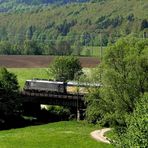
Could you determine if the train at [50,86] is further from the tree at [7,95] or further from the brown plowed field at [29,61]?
the brown plowed field at [29,61]

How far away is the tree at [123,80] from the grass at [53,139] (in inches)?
217

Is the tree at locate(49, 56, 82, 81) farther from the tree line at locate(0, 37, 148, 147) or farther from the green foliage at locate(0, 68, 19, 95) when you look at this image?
the tree line at locate(0, 37, 148, 147)

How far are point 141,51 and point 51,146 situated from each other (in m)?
20.8

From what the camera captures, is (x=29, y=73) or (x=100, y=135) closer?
(x=100, y=135)

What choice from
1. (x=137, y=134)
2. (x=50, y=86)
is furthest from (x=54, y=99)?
(x=137, y=134)

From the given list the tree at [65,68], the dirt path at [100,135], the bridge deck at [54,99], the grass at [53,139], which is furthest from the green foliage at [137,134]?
the tree at [65,68]

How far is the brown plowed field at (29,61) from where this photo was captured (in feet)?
525

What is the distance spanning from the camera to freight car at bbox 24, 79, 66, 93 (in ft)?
366

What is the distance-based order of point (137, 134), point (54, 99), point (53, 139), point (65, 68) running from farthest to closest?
point (65, 68) < point (54, 99) < point (53, 139) < point (137, 134)

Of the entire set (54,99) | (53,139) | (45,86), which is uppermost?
(45,86)

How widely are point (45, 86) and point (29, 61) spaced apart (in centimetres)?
5186

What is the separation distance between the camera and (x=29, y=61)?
167 metres

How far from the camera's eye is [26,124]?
309 ft

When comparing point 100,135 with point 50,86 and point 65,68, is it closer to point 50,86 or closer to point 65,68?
point 50,86
